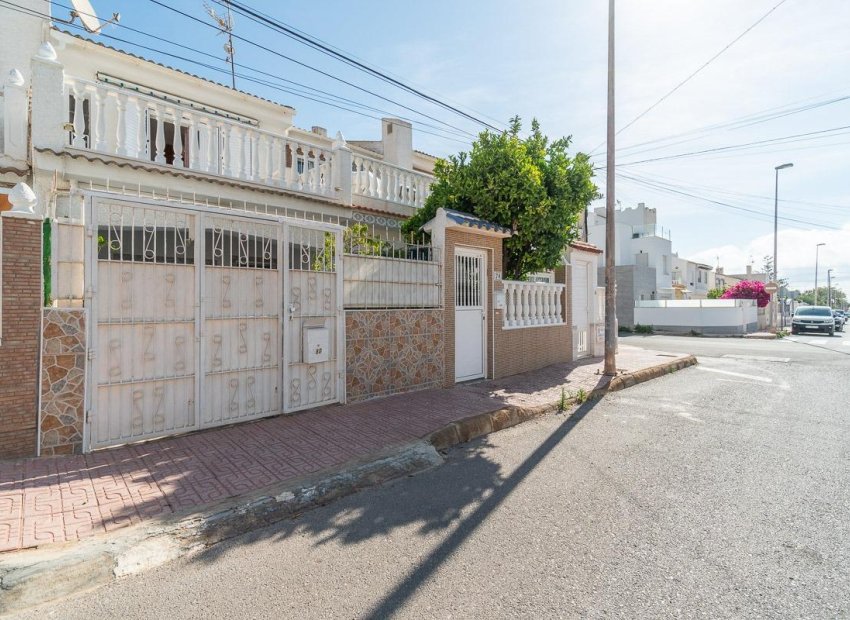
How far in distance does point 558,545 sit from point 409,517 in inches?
46.9

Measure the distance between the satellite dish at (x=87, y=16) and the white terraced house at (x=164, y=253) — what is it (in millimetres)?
488

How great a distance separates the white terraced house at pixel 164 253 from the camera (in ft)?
15.8

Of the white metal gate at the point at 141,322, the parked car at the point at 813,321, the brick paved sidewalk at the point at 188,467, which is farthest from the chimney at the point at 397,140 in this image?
the parked car at the point at 813,321

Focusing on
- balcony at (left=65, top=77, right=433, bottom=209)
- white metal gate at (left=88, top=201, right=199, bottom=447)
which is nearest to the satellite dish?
balcony at (left=65, top=77, right=433, bottom=209)

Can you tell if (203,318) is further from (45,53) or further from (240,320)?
(45,53)

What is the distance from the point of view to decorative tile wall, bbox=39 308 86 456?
14.9 ft

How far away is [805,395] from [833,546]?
682 centimetres

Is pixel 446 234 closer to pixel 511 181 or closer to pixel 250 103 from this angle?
pixel 511 181

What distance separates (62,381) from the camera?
4.63 m

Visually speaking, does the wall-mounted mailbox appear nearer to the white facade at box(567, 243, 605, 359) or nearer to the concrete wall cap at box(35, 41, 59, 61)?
the concrete wall cap at box(35, 41, 59, 61)

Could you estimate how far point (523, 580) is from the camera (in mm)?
2898

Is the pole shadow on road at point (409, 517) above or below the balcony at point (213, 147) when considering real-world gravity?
below

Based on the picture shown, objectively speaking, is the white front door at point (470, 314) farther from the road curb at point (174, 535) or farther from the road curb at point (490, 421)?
the road curb at point (174, 535)

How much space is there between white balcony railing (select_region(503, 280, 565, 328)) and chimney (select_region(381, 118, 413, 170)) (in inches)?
244
